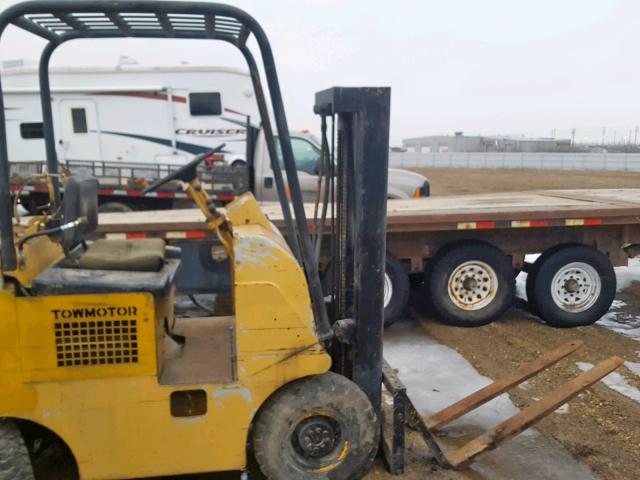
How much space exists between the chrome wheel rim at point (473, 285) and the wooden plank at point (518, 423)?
2.73m

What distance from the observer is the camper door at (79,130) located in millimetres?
14047

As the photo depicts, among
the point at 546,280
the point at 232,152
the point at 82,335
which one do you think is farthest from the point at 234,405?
the point at 232,152

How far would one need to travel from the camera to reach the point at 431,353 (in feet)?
19.6

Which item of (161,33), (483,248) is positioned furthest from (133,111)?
(161,33)

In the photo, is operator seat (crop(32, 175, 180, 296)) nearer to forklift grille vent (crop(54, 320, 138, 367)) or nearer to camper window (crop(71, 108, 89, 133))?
forklift grille vent (crop(54, 320, 138, 367))

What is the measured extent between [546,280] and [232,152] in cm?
930

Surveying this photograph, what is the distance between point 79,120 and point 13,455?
41.1ft

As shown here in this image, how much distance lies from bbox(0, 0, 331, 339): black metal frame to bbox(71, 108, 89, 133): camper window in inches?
441

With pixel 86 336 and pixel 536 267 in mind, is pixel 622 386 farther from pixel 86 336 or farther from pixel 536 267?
pixel 86 336

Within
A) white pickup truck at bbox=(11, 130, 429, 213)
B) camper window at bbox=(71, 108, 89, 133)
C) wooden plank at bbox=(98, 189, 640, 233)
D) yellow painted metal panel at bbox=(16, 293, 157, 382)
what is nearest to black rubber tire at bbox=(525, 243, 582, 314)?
wooden plank at bbox=(98, 189, 640, 233)

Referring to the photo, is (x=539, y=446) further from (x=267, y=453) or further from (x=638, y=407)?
(x=267, y=453)

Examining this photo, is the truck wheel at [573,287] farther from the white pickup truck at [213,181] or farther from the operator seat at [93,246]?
the operator seat at [93,246]

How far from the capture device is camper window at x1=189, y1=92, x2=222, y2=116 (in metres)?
14.0

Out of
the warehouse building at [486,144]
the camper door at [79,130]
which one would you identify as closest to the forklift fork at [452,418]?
the camper door at [79,130]
